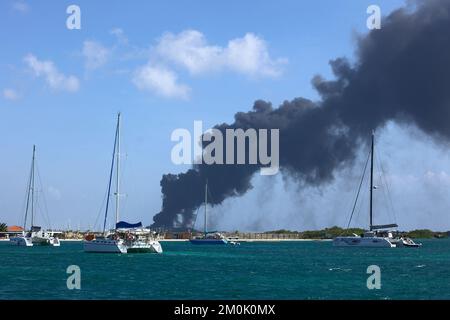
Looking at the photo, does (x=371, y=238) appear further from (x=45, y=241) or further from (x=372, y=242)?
(x=45, y=241)

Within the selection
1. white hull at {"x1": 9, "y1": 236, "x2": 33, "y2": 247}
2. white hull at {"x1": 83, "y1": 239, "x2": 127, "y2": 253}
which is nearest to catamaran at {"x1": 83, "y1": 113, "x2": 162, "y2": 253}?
white hull at {"x1": 83, "y1": 239, "x2": 127, "y2": 253}

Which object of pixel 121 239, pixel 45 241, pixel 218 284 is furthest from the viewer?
pixel 45 241

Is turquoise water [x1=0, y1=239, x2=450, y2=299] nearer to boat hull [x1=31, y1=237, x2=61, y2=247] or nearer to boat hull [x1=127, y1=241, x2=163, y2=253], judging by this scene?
boat hull [x1=127, y1=241, x2=163, y2=253]

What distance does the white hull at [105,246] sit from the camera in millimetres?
118938

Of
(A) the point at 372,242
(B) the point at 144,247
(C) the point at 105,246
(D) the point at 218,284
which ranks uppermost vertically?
(A) the point at 372,242

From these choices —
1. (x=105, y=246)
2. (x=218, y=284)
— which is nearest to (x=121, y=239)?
(x=105, y=246)

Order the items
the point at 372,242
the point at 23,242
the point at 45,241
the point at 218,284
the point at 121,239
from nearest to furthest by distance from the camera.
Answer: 1. the point at 218,284
2. the point at 121,239
3. the point at 372,242
4. the point at 23,242
5. the point at 45,241

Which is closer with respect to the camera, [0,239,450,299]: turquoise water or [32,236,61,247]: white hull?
[0,239,450,299]: turquoise water

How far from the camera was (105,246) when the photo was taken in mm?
121125

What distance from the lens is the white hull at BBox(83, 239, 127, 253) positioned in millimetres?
118938

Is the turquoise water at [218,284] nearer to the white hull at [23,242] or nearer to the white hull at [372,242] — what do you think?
the white hull at [372,242]

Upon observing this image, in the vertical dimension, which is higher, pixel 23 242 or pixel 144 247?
pixel 144 247
